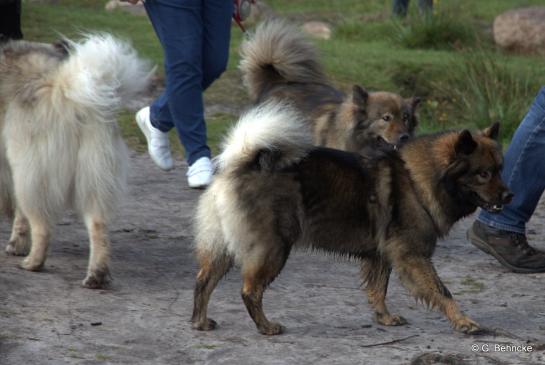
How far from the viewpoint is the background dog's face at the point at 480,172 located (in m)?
5.03

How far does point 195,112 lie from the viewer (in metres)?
6.90

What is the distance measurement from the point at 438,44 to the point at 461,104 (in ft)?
8.67

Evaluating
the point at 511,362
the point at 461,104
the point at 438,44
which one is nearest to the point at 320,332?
the point at 511,362

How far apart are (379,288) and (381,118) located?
216 centimetres

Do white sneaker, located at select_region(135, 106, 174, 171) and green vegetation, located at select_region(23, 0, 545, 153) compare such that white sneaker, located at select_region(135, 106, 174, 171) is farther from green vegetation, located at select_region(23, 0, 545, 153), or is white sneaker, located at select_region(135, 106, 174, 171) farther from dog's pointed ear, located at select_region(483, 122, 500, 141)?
dog's pointed ear, located at select_region(483, 122, 500, 141)

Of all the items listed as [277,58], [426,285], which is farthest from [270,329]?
[277,58]

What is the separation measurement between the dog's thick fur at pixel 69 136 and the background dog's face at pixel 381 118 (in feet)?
6.50

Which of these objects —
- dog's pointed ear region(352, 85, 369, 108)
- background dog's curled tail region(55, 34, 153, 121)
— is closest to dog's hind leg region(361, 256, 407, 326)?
background dog's curled tail region(55, 34, 153, 121)

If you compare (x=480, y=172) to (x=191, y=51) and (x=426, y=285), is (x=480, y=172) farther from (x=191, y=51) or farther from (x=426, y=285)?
(x=191, y=51)

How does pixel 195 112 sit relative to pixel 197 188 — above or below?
above

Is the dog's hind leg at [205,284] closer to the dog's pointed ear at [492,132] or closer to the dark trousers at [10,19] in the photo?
the dog's pointed ear at [492,132]

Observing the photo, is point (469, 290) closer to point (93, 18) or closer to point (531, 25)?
point (531, 25)

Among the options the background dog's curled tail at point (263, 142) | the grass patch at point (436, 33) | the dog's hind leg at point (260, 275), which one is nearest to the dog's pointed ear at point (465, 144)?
the background dog's curled tail at point (263, 142)

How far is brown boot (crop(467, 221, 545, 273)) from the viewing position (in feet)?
19.7
